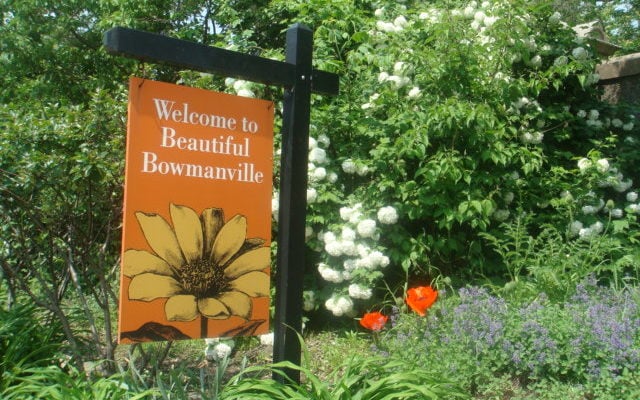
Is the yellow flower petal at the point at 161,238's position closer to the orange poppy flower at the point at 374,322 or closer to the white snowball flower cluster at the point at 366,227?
the orange poppy flower at the point at 374,322

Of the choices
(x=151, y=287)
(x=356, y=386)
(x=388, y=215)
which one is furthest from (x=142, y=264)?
(x=388, y=215)

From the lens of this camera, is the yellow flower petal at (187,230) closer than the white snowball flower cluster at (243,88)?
Yes

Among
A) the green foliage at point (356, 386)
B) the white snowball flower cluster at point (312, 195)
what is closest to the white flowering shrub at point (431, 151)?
the white snowball flower cluster at point (312, 195)

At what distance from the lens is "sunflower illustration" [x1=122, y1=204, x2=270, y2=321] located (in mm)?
2529

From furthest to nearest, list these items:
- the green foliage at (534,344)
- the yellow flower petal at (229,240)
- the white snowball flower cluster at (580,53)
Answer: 1. the white snowball flower cluster at (580,53)
2. the green foliage at (534,344)
3. the yellow flower petal at (229,240)

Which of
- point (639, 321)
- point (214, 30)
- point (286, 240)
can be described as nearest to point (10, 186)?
point (286, 240)

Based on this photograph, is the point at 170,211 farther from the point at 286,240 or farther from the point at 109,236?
the point at 109,236

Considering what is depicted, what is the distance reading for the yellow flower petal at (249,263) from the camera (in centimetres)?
276

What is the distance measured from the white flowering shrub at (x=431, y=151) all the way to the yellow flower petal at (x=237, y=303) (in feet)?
5.66

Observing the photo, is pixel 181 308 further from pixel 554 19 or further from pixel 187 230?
pixel 554 19

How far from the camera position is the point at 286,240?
2.82m

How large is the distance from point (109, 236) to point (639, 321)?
9.55 ft

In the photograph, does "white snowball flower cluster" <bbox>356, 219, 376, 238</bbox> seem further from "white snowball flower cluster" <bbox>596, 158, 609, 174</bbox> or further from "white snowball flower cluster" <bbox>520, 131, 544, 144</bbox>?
"white snowball flower cluster" <bbox>596, 158, 609, 174</bbox>

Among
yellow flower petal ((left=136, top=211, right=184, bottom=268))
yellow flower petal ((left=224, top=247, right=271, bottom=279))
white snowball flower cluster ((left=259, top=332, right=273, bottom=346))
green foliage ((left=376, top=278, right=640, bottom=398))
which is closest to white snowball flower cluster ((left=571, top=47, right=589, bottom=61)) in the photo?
green foliage ((left=376, top=278, right=640, bottom=398))
